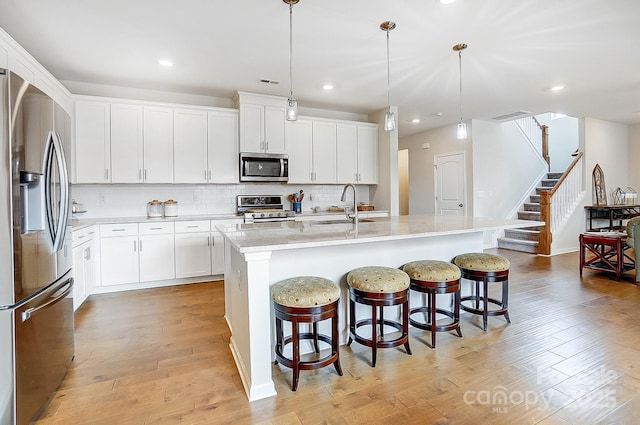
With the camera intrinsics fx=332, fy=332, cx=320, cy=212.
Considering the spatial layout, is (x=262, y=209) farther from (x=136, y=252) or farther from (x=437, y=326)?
(x=437, y=326)

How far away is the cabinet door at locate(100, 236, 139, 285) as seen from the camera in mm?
3953

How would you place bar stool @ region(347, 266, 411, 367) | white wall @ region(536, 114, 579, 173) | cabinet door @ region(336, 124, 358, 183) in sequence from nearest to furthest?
1. bar stool @ region(347, 266, 411, 367)
2. cabinet door @ region(336, 124, 358, 183)
3. white wall @ region(536, 114, 579, 173)

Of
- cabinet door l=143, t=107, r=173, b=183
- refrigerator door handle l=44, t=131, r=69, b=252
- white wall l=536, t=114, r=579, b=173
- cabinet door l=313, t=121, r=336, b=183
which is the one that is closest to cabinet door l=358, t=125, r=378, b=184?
cabinet door l=313, t=121, r=336, b=183

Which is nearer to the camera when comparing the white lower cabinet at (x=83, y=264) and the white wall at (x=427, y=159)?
the white lower cabinet at (x=83, y=264)

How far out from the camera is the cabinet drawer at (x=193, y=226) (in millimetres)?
4258

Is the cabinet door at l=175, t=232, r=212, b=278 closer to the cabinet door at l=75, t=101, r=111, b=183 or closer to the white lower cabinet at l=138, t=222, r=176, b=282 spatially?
the white lower cabinet at l=138, t=222, r=176, b=282

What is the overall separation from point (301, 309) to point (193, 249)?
2.86 m

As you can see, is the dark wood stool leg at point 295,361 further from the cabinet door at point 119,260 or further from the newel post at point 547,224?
the newel post at point 547,224

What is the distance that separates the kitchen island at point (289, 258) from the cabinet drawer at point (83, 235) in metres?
1.70

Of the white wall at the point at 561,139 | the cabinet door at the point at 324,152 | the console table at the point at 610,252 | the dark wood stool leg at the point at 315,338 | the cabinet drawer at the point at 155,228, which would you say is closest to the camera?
the dark wood stool leg at the point at 315,338

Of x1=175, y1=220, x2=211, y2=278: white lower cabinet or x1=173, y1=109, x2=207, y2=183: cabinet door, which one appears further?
x1=173, y1=109, x2=207, y2=183: cabinet door

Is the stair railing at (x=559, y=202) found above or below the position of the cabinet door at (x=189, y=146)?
below

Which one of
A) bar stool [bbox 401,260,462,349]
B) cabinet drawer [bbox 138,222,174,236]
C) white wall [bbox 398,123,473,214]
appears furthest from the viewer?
white wall [bbox 398,123,473,214]

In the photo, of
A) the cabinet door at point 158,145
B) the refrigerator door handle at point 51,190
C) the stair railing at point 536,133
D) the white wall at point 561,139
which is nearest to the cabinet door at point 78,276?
the cabinet door at point 158,145
